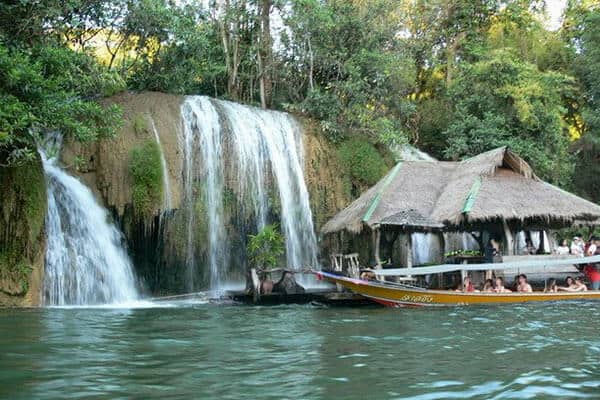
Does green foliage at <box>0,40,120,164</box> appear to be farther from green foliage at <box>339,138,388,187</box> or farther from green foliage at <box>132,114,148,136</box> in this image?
green foliage at <box>339,138,388,187</box>

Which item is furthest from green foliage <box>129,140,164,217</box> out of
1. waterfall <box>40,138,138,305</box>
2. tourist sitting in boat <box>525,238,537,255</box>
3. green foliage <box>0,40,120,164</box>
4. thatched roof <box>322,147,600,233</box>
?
tourist sitting in boat <box>525,238,537,255</box>

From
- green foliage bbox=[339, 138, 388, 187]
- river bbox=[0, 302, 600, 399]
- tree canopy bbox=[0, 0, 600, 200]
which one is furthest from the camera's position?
green foliage bbox=[339, 138, 388, 187]

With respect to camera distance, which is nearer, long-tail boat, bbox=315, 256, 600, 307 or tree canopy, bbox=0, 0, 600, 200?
long-tail boat, bbox=315, 256, 600, 307

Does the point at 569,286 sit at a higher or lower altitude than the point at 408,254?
lower

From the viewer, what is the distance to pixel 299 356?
7.82 metres

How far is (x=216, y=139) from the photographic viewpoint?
1973cm

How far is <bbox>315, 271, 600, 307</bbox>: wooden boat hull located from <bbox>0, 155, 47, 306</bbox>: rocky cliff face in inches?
261

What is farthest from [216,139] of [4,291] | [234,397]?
[234,397]

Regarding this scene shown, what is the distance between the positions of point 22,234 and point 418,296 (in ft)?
30.0

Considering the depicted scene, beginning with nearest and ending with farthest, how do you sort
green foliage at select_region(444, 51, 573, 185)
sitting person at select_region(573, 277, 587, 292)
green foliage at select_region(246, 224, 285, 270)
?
1. sitting person at select_region(573, 277, 587, 292)
2. green foliage at select_region(246, 224, 285, 270)
3. green foliage at select_region(444, 51, 573, 185)

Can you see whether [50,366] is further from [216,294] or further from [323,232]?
[323,232]

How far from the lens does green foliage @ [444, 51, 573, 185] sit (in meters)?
25.3

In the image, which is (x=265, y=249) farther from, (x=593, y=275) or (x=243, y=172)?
(x=593, y=275)

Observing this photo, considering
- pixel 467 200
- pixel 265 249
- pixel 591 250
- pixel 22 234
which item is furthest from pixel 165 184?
pixel 591 250
